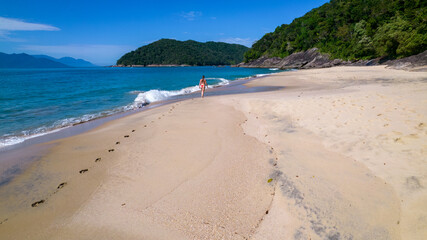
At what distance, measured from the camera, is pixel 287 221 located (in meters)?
3.10

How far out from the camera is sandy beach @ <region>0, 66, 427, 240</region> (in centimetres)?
308

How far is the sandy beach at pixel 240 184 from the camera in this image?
3.08 m

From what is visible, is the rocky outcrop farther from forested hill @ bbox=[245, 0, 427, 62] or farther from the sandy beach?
the sandy beach

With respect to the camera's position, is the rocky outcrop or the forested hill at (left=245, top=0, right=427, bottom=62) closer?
the forested hill at (left=245, top=0, right=427, bottom=62)

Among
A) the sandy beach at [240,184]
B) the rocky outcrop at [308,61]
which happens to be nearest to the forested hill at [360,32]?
the rocky outcrop at [308,61]

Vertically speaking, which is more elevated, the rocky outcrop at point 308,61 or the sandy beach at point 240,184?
the rocky outcrop at point 308,61

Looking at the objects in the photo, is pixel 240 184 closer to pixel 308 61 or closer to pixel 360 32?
pixel 360 32

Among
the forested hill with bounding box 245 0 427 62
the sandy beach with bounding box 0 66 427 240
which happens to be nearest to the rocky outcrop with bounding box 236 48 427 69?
the forested hill with bounding box 245 0 427 62

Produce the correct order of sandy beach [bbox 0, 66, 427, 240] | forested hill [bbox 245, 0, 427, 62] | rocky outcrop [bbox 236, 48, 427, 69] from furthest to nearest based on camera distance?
rocky outcrop [bbox 236, 48, 427, 69] < forested hill [bbox 245, 0, 427, 62] < sandy beach [bbox 0, 66, 427, 240]

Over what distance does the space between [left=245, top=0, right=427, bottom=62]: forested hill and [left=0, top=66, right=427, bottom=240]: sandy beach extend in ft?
142

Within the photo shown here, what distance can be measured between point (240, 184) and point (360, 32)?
79.0 meters

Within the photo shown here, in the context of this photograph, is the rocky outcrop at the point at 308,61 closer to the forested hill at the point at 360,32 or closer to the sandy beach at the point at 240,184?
the forested hill at the point at 360,32

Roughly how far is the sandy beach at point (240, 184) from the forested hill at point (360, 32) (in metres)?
43.3

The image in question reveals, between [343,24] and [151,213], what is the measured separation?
100747mm
